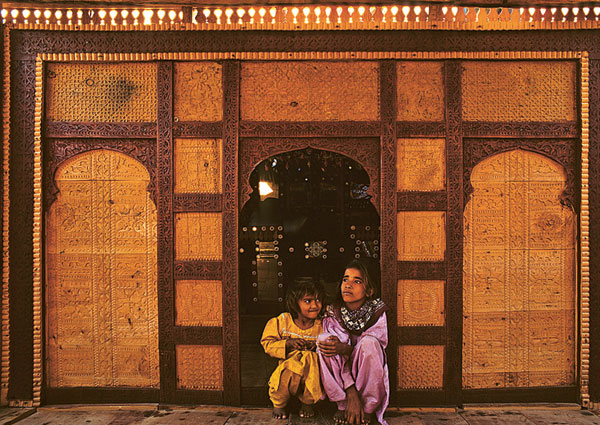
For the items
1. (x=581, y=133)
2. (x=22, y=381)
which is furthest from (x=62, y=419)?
(x=581, y=133)

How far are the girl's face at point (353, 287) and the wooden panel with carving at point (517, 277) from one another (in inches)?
42.6

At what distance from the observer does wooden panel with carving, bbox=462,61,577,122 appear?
3992 millimetres

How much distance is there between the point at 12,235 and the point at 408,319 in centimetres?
383

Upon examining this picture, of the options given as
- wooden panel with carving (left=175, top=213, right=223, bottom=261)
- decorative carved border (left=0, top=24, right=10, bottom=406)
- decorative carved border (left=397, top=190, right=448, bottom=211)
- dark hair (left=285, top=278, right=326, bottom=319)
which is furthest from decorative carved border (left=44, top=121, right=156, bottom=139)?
decorative carved border (left=397, top=190, right=448, bottom=211)

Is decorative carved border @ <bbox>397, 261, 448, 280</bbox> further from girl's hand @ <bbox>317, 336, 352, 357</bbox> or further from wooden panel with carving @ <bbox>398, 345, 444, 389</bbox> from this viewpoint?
girl's hand @ <bbox>317, 336, 352, 357</bbox>

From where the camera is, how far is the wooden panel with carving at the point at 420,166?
399 centimetres

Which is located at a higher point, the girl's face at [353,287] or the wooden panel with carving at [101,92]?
the wooden panel with carving at [101,92]

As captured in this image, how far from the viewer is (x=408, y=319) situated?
157 inches

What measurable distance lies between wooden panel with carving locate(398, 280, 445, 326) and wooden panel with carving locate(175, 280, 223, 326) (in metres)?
1.73

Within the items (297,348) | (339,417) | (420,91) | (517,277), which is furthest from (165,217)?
(517,277)

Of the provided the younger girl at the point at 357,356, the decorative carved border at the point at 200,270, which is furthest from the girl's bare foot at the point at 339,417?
the decorative carved border at the point at 200,270

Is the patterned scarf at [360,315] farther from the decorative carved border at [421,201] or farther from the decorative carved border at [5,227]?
the decorative carved border at [5,227]

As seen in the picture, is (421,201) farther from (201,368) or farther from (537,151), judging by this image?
(201,368)

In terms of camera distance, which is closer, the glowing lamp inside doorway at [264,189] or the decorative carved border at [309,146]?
the decorative carved border at [309,146]
